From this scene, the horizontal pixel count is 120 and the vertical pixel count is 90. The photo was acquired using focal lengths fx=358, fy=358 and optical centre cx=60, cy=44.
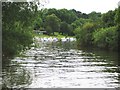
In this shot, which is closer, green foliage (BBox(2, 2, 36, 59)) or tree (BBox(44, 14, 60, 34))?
green foliage (BBox(2, 2, 36, 59))

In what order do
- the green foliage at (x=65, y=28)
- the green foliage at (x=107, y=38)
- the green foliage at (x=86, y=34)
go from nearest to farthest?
the green foliage at (x=107, y=38) < the green foliage at (x=86, y=34) < the green foliage at (x=65, y=28)

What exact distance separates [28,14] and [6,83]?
6.09 metres

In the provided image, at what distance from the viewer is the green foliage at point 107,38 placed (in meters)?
68.4

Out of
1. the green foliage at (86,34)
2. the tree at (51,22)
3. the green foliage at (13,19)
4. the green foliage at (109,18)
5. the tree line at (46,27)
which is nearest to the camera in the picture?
the green foliage at (13,19)

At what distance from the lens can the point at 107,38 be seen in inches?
2790

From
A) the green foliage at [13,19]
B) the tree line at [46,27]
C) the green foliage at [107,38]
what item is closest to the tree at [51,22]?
the tree line at [46,27]

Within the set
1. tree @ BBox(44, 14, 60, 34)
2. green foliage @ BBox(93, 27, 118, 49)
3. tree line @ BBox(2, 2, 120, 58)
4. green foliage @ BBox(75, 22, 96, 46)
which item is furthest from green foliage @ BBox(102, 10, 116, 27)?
tree @ BBox(44, 14, 60, 34)

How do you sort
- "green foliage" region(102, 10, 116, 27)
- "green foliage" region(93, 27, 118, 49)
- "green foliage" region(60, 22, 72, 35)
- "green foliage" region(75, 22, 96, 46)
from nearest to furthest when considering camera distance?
1. "green foliage" region(93, 27, 118, 49)
2. "green foliage" region(102, 10, 116, 27)
3. "green foliage" region(75, 22, 96, 46)
4. "green foliage" region(60, 22, 72, 35)

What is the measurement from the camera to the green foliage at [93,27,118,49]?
224ft

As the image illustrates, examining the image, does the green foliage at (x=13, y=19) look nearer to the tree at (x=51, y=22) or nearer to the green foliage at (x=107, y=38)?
the green foliage at (x=107, y=38)

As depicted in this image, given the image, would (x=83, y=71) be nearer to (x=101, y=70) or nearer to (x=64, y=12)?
(x=101, y=70)

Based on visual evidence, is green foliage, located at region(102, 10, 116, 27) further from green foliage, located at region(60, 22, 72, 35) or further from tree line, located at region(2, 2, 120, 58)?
green foliage, located at region(60, 22, 72, 35)

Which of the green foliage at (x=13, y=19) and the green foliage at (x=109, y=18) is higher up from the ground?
the green foliage at (x=109, y=18)

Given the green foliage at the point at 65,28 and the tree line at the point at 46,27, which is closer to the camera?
the tree line at the point at 46,27
